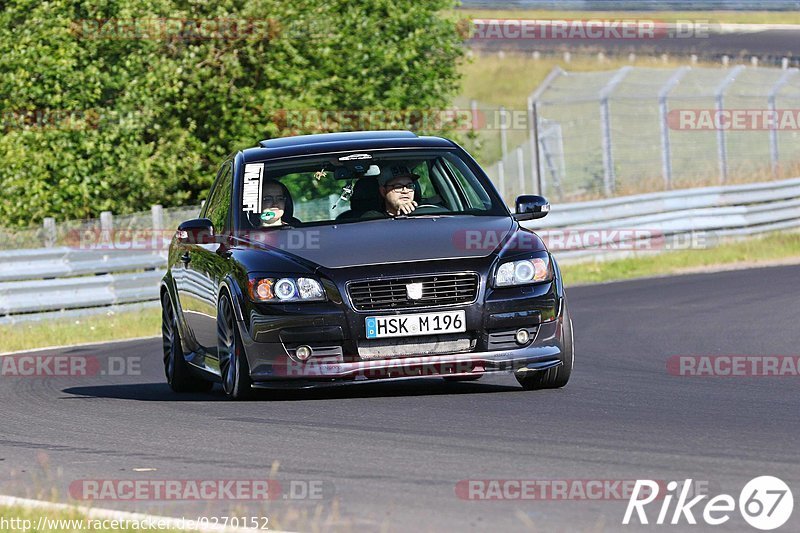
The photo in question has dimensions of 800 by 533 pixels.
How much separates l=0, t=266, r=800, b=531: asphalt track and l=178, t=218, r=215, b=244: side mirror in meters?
1.03

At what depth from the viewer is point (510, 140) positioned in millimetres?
58656

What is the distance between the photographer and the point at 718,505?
19.2 feet

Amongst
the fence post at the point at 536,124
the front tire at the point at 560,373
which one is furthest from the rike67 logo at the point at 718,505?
the fence post at the point at 536,124

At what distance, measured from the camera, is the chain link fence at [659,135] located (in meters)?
28.2

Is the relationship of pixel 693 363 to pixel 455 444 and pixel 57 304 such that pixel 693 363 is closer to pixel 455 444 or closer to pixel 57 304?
pixel 455 444

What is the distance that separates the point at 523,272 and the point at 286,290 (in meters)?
1.36

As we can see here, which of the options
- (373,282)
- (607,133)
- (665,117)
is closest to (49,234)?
(607,133)

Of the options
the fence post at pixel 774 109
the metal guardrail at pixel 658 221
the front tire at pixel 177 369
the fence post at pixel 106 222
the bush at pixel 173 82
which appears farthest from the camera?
the fence post at pixel 774 109

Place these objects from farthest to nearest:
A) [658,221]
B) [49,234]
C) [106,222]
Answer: [658,221] → [106,222] → [49,234]

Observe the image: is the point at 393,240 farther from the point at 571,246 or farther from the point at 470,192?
the point at 571,246

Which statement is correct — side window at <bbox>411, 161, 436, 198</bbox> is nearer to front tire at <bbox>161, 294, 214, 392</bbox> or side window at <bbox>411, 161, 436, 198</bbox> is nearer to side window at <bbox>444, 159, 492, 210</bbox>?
side window at <bbox>444, 159, 492, 210</bbox>

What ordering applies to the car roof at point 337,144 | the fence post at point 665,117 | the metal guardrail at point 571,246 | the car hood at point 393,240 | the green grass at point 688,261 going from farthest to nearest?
the fence post at point 665,117, the green grass at point 688,261, the metal guardrail at point 571,246, the car roof at point 337,144, the car hood at point 393,240

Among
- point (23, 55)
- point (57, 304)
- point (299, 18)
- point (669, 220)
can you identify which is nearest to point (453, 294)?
point (57, 304)

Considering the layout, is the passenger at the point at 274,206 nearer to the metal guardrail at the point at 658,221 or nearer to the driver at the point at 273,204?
the driver at the point at 273,204
